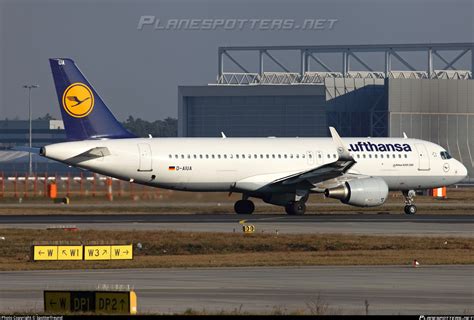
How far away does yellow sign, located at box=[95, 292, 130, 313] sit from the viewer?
78.0ft

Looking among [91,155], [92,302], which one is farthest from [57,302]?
[91,155]

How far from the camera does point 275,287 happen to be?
Result: 30.5 metres

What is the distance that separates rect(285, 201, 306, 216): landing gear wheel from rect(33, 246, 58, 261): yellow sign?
1047 inches

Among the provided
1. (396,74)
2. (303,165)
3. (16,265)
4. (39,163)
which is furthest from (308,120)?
(16,265)

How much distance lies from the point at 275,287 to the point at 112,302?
7.40 meters

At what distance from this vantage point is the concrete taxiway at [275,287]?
26266 millimetres

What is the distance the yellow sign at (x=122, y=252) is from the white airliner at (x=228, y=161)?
2292 cm

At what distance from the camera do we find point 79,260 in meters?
39.0

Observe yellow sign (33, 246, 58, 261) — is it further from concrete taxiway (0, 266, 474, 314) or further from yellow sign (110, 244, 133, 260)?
concrete taxiway (0, 266, 474, 314)

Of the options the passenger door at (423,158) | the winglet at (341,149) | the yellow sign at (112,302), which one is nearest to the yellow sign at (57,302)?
the yellow sign at (112,302)

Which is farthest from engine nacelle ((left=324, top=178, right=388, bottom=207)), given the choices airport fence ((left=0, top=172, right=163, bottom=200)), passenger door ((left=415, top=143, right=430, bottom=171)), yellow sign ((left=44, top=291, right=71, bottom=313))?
yellow sign ((left=44, top=291, right=71, bottom=313))

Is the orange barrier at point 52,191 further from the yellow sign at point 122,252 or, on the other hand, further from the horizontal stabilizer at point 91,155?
the yellow sign at point 122,252

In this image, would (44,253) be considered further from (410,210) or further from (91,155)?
(410,210)

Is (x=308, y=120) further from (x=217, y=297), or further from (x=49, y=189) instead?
(x=217, y=297)
